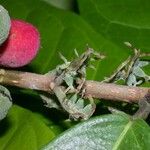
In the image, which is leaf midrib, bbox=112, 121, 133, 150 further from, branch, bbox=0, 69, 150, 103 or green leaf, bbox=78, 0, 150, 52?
green leaf, bbox=78, 0, 150, 52

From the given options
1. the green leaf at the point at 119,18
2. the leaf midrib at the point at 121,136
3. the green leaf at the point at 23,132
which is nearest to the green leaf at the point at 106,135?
the leaf midrib at the point at 121,136

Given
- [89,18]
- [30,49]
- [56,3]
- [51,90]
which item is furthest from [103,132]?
[56,3]

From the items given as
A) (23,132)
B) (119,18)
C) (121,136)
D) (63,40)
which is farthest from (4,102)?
(119,18)

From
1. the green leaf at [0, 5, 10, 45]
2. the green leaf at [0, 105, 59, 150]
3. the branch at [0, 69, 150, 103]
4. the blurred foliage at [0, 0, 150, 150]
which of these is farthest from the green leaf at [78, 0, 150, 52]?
the green leaf at [0, 5, 10, 45]

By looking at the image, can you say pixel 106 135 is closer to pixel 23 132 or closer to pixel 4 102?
pixel 4 102

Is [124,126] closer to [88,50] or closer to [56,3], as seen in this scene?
[88,50]

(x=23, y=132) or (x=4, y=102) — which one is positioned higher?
(x=4, y=102)
